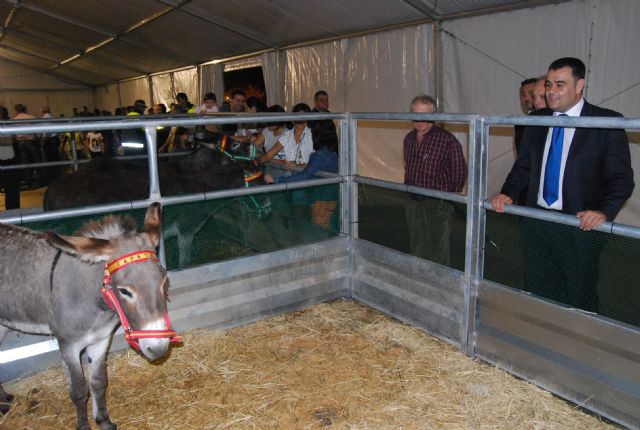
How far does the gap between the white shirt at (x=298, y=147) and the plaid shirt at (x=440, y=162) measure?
1.52 metres

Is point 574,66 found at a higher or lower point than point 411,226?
higher

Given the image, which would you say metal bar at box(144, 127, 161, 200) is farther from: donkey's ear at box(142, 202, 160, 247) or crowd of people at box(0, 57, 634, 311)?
crowd of people at box(0, 57, 634, 311)

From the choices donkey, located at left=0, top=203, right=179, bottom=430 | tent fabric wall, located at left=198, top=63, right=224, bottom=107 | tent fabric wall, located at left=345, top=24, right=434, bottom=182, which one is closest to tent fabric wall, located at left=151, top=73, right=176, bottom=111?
tent fabric wall, located at left=198, top=63, right=224, bottom=107

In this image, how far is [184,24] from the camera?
495 inches

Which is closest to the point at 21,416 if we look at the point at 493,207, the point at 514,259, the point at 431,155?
the point at 493,207

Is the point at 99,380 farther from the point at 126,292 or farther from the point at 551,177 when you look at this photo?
the point at 551,177

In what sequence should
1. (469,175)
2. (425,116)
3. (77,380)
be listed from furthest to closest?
(425,116) < (469,175) < (77,380)

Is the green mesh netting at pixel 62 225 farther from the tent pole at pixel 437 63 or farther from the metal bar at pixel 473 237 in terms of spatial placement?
the tent pole at pixel 437 63

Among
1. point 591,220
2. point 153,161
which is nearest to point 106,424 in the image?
point 153,161

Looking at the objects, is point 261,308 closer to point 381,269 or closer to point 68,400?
point 381,269

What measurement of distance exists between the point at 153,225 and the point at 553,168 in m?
2.61

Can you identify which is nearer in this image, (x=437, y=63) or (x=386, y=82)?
(x=437, y=63)

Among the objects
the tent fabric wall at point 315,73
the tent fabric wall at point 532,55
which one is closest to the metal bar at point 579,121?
Result: the tent fabric wall at point 532,55

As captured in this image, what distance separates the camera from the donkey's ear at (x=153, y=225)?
9.05 feet
